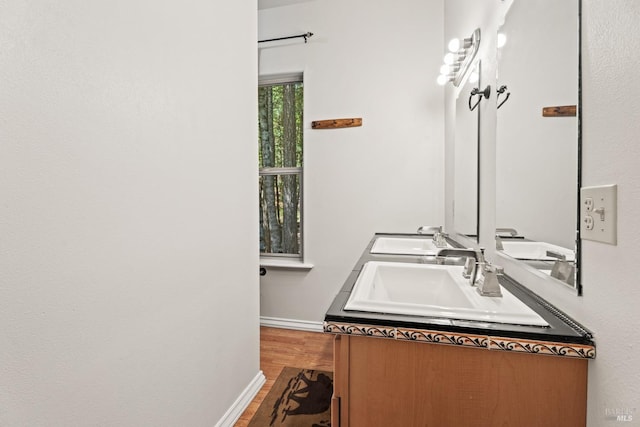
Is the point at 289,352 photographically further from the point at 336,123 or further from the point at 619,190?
the point at 619,190

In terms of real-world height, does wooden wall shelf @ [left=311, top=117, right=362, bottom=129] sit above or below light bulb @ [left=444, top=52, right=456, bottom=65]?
below

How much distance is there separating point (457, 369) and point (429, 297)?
530 millimetres

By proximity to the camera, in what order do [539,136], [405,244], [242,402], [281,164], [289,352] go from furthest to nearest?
[281,164] → [289,352] → [405,244] → [242,402] → [539,136]

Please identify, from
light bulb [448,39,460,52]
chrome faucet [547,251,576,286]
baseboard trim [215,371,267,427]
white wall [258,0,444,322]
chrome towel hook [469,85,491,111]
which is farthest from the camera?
white wall [258,0,444,322]

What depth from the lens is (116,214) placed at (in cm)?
91

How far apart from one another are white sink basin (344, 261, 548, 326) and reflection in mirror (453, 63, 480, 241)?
52 centimetres

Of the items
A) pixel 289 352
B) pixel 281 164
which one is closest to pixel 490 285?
pixel 289 352

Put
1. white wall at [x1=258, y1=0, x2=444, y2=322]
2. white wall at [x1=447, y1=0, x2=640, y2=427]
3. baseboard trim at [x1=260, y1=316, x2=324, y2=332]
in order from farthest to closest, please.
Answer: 1. baseboard trim at [x1=260, y1=316, x2=324, y2=332]
2. white wall at [x1=258, y1=0, x2=444, y2=322]
3. white wall at [x1=447, y1=0, x2=640, y2=427]

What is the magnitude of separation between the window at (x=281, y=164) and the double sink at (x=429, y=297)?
66.4 inches

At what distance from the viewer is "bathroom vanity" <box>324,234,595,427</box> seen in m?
0.69

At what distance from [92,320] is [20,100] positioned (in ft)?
1.90

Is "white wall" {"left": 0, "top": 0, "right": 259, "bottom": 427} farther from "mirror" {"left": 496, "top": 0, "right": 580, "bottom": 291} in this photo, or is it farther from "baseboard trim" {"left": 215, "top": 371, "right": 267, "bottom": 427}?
"mirror" {"left": 496, "top": 0, "right": 580, "bottom": 291}

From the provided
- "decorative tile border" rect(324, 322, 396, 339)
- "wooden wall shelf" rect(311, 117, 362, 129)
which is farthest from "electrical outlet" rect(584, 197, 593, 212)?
"wooden wall shelf" rect(311, 117, 362, 129)

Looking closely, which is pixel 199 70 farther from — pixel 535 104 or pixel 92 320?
pixel 535 104
